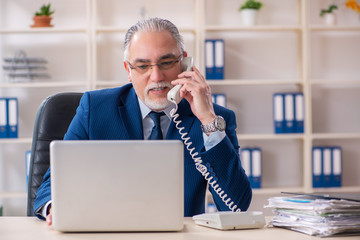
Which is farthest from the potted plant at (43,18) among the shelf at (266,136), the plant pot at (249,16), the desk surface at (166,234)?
the desk surface at (166,234)

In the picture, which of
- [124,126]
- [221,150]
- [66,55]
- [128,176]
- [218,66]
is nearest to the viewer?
[128,176]

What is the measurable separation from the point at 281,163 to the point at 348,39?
1156mm

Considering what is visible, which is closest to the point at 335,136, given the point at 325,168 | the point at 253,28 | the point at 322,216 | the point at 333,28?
the point at 325,168

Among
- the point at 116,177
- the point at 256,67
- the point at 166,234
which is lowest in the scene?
the point at 166,234

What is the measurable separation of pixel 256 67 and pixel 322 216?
3.04m

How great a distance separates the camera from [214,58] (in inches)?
149

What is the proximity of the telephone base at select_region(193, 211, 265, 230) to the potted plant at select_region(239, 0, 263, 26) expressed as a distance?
9.26ft

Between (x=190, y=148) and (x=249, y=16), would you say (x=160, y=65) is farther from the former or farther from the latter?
(x=249, y=16)

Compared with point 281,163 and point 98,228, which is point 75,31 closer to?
point 281,163

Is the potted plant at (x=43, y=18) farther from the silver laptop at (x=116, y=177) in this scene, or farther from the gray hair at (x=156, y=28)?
the silver laptop at (x=116, y=177)

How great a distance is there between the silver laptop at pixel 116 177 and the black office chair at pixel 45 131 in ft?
2.55

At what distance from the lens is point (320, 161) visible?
3842mm

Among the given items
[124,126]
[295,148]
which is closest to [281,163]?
[295,148]

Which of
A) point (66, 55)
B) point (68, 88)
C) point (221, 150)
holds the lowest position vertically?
point (221, 150)
